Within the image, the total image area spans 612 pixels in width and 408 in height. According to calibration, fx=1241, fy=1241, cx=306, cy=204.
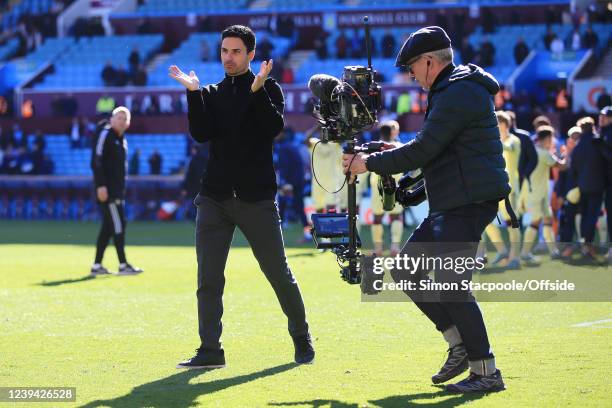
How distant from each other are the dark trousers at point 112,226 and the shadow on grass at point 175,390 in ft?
27.0

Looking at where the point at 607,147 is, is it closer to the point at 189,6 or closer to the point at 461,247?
the point at 461,247

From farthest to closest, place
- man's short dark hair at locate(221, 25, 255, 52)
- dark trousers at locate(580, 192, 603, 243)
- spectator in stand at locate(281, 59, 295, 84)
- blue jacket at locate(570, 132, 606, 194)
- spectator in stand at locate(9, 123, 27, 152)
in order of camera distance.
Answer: spectator in stand at locate(281, 59, 295, 84) < spectator in stand at locate(9, 123, 27, 152) < dark trousers at locate(580, 192, 603, 243) < blue jacket at locate(570, 132, 606, 194) < man's short dark hair at locate(221, 25, 255, 52)

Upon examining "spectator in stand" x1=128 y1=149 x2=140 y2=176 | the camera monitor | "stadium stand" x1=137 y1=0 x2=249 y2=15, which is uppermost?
"stadium stand" x1=137 y1=0 x2=249 y2=15

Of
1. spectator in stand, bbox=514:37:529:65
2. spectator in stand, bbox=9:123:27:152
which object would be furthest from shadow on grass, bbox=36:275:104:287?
spectator in stand, bbox=514:37:529:65

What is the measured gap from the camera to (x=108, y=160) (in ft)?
53.9

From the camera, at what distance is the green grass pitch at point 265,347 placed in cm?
768

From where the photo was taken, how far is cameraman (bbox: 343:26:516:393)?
7.47 metres

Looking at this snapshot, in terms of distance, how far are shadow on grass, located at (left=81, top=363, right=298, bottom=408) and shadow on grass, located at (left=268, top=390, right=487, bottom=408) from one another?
0.62 metres

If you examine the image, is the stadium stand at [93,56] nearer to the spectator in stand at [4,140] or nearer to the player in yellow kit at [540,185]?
the spectator in stand at [4,140]

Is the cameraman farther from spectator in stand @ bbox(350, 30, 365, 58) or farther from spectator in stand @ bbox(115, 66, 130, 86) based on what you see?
spectator in stand @ bbox(115, 66, 130, 86)

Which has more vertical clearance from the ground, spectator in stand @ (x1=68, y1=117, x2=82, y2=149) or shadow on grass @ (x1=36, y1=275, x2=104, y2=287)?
shadow on grass @ (x1=36, y1=275, x2=104, y2=287)

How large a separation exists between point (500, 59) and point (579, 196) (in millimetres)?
20672

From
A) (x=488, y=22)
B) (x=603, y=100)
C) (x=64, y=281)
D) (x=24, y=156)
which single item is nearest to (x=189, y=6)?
(x=488, y=22)

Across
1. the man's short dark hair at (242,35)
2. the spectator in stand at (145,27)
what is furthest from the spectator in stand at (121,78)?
the man's short dark hair at (242,35)
